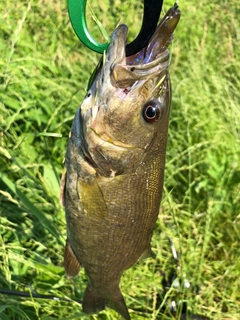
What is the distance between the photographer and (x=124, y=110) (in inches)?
55.6

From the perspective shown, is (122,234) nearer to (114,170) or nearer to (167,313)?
(114,170)

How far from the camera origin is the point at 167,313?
2553 millimetres

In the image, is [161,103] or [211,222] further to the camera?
[211,222]

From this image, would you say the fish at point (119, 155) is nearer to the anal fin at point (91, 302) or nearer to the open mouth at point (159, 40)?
the open mouth at point (159, 40)

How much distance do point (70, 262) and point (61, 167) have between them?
1.23m

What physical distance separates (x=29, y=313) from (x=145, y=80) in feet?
4.67

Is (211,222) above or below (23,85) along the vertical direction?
below

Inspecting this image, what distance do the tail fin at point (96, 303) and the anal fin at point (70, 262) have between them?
0.14m

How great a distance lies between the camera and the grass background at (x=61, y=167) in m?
2.40

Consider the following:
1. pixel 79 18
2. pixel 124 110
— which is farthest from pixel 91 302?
pixel 79 18

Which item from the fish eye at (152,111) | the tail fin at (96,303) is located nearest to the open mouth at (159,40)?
the fish eye at (152,111)

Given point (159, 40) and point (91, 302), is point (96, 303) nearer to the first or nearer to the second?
point (91, 302)

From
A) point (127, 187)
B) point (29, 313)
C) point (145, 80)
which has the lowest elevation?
point (29, 313)

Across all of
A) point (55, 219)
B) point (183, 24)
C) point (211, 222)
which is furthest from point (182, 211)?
point (183, 24)
